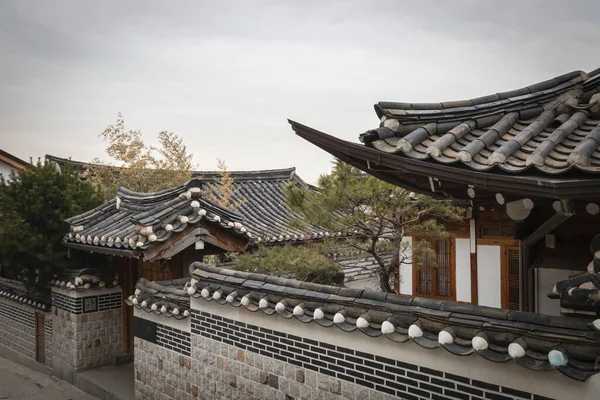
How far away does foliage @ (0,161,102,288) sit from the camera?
973 cm

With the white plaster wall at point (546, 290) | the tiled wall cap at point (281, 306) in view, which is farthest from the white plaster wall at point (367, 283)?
the white plaster wall at point (546, 290)

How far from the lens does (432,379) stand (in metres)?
4.36

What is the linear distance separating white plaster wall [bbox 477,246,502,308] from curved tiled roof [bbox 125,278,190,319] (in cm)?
714

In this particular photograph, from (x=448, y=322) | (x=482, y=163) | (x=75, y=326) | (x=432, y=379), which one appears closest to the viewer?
(x=482, y=163)

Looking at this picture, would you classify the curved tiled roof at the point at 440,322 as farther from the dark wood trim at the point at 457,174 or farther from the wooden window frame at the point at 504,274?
the wooden window frame at the point at 504,274

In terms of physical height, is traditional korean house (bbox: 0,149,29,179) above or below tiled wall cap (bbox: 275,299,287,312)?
above

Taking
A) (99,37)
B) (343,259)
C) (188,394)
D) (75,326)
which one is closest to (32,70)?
(99,37)

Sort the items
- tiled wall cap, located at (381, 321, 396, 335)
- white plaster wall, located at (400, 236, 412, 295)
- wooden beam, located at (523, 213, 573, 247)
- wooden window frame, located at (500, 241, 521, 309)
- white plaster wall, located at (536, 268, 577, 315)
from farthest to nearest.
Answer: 1. white plaster wall, located at (400, 236, 412, 295)
2. wooden window frame, located at (500, 241, 521, 309)
3. white plaster wall, located at (536, 268, 577, 315)
4. tiled wall cap, located at (381, 321, 396, 335)
5. wooden beam, located at (523, 213, 573, 247)

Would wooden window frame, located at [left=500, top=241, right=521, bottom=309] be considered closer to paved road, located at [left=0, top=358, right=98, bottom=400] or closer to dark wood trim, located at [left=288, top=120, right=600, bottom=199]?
dark wood trim, located at [left=288, top=120, right=600, bottom=199]

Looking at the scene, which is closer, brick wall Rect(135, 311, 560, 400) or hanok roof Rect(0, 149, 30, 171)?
brick wall Rect(135, 311, 560, 400)

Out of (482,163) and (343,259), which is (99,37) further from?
(482,163)

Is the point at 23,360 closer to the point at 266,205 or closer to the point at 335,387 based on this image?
the point at 266,205

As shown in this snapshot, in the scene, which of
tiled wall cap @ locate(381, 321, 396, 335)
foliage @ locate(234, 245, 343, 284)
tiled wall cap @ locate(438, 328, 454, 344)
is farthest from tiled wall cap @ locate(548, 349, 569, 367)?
foliage @ locate(234, 245, 343, 284)

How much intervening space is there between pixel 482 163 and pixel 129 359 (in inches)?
380
